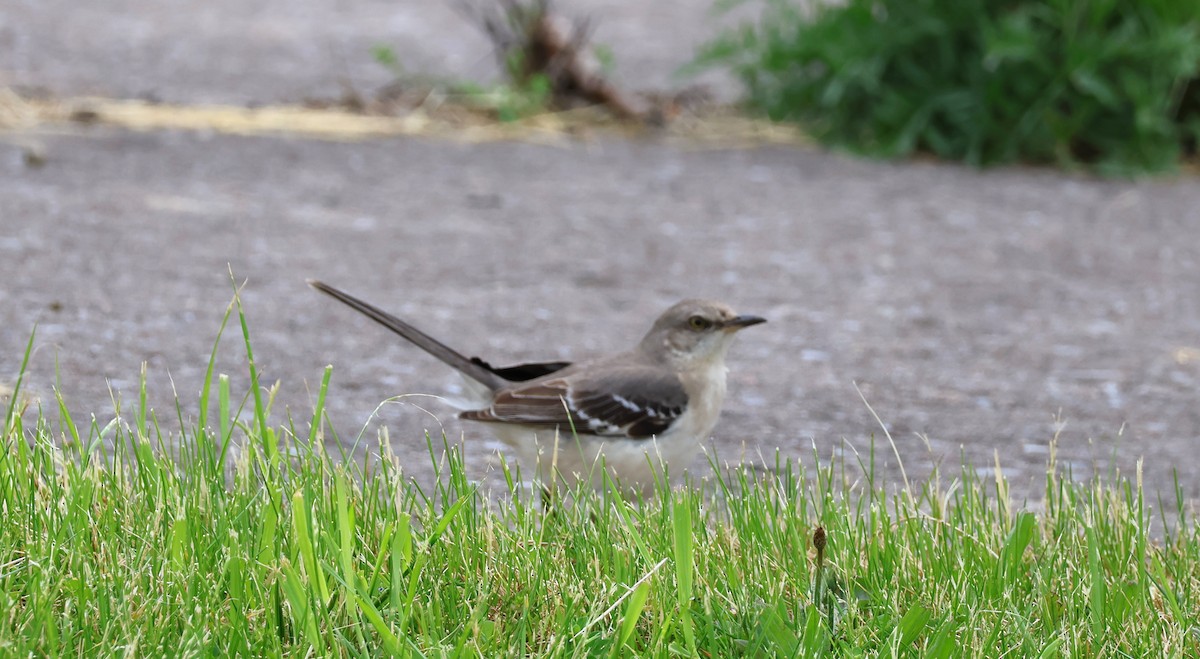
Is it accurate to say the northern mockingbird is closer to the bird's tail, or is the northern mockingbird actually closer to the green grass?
the bird's tail

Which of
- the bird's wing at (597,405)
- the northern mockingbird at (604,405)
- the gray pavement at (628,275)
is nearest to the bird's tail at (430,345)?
the northern mockingbird at (604,405)

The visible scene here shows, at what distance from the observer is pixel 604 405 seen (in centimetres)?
427

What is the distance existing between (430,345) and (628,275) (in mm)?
2254

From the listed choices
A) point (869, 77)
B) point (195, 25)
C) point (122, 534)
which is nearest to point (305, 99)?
point (195, 25)

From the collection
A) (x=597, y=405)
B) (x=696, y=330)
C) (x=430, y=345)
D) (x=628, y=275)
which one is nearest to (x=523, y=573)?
(x=597, y=405)

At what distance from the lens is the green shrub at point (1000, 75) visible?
7902mm

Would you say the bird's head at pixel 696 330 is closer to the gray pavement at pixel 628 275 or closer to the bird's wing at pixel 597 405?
the bird's wing at pixel 597 405

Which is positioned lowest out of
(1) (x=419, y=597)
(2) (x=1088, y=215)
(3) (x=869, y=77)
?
(1) (x=419, y=597)

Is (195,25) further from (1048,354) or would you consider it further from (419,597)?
(419,597)

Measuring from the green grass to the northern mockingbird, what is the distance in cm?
65

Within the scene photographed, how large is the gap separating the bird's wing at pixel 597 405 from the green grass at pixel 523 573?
0.67 metres

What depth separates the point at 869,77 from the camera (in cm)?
822

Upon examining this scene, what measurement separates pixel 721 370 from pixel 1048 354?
176 cm

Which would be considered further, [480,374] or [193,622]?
[480,374]
